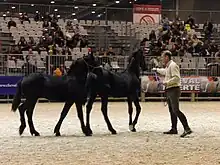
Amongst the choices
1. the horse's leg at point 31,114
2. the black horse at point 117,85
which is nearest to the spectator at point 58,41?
the black horse at point 117,85

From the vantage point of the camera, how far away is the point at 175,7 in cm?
4056

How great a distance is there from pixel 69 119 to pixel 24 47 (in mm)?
10088

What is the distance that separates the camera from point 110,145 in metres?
9.35

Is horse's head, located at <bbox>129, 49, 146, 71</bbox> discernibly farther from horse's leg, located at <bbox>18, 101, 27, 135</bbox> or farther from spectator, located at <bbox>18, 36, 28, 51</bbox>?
spectator, located at <bbox>18, 36, 28, 51</bbox>

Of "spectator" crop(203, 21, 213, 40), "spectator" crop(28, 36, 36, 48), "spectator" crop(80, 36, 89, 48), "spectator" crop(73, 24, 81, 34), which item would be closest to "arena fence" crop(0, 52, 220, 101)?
"spectator" crop(28, 36, 36, 48)

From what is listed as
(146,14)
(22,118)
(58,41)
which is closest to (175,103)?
(22,118)

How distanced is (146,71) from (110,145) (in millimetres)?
13940

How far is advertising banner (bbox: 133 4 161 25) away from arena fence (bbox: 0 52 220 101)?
482cm

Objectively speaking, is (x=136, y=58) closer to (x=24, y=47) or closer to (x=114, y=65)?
(x=114, y=65)

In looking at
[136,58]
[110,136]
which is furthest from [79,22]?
[110,136]

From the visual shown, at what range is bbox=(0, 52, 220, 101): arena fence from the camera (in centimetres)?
2175

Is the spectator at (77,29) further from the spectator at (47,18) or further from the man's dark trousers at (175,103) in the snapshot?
the man's dark trousers at (175,103)

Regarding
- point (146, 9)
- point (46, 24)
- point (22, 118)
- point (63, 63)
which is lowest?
point (22, 118)

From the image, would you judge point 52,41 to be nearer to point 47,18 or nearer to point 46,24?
point 46,24
